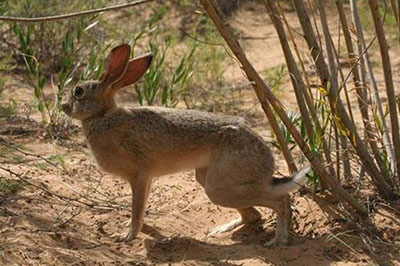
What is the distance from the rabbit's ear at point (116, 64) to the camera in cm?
581

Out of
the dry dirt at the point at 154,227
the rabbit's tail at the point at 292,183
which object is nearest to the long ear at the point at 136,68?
the dry dirt at the point at 154,227

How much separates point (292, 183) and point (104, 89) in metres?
1.50

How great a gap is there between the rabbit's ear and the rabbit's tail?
52.4 inches

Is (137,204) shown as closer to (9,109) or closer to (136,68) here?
(136,68)

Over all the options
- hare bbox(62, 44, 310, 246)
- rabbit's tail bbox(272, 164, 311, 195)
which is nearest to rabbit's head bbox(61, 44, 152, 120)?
hare bbox(62, 44, 310, 246)

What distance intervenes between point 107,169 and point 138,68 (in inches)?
29.0

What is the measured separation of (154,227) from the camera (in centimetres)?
589

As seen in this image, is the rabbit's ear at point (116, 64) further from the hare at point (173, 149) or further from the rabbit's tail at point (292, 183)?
the rabbit's tail at point (292, 183)

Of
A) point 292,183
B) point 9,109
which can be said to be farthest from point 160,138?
point 9,109

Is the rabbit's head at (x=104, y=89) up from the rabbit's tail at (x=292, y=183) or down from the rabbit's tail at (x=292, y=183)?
up

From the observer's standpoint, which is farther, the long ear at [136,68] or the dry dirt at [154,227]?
the long ear at [136,68]

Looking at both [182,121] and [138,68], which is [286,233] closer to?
[182,121]

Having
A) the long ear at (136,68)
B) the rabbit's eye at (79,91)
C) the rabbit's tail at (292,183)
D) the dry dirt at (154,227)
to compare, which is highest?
the long ear at (136,68)

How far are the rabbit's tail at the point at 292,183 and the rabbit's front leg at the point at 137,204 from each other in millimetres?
867
